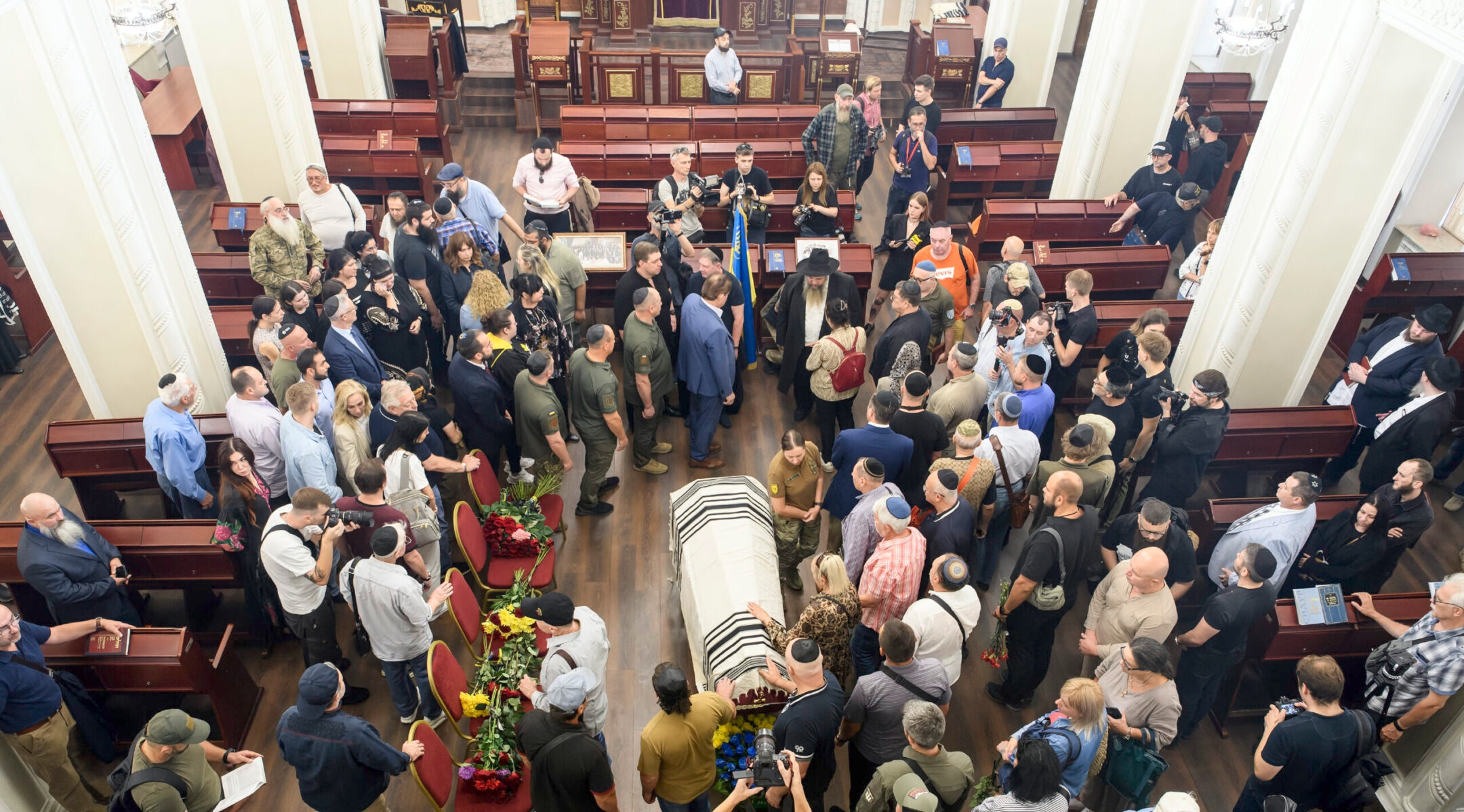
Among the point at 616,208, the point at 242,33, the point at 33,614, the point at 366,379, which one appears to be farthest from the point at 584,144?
the point at 33,614

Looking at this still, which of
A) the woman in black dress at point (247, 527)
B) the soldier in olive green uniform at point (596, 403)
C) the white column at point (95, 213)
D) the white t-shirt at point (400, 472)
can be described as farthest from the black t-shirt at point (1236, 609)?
the white column at point (95, 213)

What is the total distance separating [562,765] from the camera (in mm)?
3955

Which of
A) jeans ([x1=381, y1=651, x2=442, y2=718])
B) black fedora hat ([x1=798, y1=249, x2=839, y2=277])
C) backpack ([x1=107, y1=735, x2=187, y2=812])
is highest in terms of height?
black fedora hat ([x1=798, y1=249, x2=839, y2=277])

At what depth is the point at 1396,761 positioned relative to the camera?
5.21 metres

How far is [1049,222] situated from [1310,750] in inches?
235

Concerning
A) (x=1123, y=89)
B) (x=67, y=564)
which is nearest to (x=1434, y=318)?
(x=1123, y=89)

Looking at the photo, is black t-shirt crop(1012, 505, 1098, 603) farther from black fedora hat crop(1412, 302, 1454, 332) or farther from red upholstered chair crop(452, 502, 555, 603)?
black fedora hat crop(1412, 302, 1454, 332)

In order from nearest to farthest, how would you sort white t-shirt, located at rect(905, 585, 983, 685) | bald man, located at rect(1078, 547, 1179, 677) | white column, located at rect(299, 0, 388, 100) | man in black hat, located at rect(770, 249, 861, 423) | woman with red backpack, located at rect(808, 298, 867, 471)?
white t-shirt, located at rect(905, 585, 983, 685), bald man, located at rect(1078, 547, 1179, 677), woman with red backpack, located at rect(808, 298, 867, 471), man in black hat, located at rect(770, 249, 861, 423), white column, located at rect(299, 0, 388, 100)

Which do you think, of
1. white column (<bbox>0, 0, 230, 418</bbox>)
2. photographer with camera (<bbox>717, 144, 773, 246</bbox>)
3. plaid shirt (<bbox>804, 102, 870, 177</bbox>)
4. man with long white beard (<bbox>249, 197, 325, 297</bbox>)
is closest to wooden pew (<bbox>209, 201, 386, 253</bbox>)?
man with long white beard (<bbox>249, 197, 325, 297</bbox>)

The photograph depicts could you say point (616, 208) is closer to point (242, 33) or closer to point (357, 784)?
point (242, 33)

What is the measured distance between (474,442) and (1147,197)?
651 centimetres

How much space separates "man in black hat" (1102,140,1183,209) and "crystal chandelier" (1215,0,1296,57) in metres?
1.27

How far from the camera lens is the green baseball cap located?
396cm

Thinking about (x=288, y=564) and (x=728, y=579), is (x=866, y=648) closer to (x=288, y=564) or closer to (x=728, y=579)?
(x=728, y=579)
